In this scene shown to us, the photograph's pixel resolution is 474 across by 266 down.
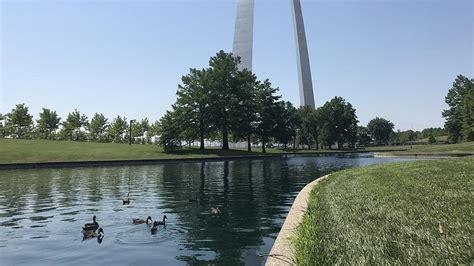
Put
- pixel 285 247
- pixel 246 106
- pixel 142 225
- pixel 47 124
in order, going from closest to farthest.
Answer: pixel 285 247, pixel 142 225, pixel 246 106, pixel 47 124

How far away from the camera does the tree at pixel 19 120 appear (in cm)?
9356

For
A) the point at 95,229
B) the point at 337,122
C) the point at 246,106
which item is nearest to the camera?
the point at 95,229

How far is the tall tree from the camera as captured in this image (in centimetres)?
8256

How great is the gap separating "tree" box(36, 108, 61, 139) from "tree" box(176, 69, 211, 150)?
40239 millimetres

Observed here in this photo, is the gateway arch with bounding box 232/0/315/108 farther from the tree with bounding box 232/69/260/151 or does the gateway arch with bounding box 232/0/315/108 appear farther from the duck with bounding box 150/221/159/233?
the duck with bounding box 150/221/159/233

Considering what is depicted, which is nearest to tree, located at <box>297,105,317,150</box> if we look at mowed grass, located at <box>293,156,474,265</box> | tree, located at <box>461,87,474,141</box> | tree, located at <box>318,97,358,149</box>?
tree, located at <box>318,97,358,149</box>

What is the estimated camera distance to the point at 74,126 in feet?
357

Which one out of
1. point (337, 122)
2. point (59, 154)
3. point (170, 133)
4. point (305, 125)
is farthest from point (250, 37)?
point (59, 154)

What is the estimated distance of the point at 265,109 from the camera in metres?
91.8

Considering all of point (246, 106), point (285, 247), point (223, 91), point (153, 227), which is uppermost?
point (223, 91)

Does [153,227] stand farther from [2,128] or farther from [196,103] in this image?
[2,128]

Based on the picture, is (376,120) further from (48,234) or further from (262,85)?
(48,234)

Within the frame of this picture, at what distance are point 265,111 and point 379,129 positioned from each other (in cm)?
10831

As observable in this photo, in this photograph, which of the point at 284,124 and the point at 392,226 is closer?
the point at 392,226
